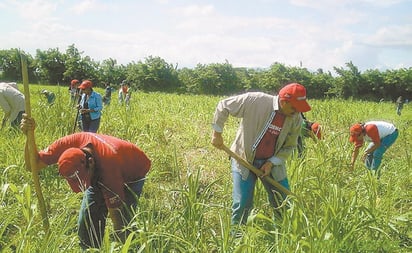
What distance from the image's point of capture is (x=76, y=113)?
5.78 metres

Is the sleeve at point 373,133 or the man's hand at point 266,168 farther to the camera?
the sleeve at point 373,133

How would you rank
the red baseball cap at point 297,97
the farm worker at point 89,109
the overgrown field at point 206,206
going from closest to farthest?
the overgrown field at point 206,206
the red baseball cap at point 297,97
the farm worker at point 89,109

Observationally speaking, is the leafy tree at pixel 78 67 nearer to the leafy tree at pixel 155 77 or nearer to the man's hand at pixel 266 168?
the leafy tree at pixel 155 77

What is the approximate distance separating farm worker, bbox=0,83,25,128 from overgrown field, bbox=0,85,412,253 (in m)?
0.29

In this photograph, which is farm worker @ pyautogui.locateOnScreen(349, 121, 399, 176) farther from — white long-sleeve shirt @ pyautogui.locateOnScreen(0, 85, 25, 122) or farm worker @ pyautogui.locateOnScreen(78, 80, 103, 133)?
white long-sleeve shirt @ pyautogui.locateOnScreen(0, 85, 25, 122)

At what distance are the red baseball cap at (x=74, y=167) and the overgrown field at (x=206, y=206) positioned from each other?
0.67 feet

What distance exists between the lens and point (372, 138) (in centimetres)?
461

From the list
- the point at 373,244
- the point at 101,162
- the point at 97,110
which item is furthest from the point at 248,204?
the point at 97,110

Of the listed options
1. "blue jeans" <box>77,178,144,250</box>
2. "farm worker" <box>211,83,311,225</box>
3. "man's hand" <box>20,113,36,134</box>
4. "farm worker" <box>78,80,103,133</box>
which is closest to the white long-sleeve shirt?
"farm worker" <box>78,80,103,133</box>

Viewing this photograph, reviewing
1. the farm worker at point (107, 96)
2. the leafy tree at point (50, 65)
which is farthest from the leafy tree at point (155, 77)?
the farm worker at point (107, 96)

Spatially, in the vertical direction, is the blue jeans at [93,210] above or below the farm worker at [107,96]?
below

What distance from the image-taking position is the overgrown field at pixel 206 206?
2.18 m

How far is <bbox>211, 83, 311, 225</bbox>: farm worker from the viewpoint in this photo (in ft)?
9.60

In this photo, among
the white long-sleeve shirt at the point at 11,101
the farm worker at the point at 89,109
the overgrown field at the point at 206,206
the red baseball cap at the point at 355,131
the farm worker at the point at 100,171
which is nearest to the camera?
the overgrown field at the point at 206,206
